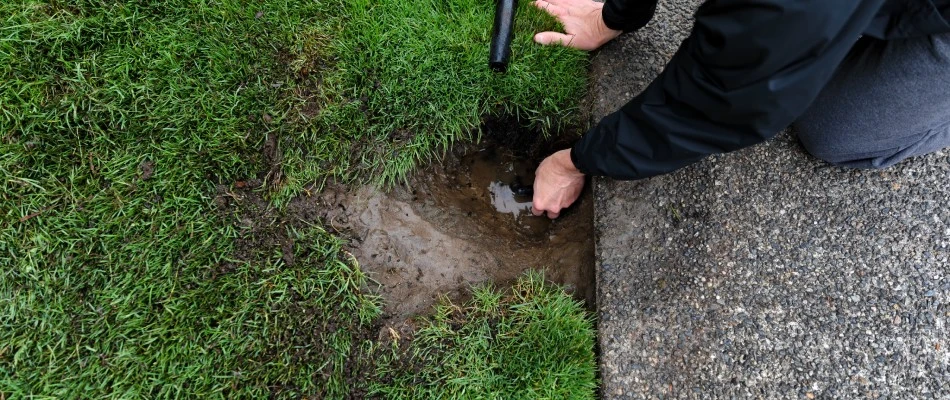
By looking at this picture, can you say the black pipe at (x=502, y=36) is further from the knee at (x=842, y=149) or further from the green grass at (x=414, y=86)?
the knee at (x=842, y=149)

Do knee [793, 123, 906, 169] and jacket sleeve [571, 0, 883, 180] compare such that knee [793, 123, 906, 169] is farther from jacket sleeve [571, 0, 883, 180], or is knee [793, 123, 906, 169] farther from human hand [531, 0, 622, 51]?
human hand [531, 0, 622, 51]

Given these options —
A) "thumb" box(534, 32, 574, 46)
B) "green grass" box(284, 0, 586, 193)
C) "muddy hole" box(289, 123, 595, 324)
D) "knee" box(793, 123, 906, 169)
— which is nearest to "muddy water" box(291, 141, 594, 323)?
"muddy hole" box(289, 123, 595, 324)

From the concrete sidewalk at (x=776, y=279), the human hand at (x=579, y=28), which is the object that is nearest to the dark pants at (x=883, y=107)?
the concrete sidewalk at (x=776, y=279)

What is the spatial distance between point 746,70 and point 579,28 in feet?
3.88

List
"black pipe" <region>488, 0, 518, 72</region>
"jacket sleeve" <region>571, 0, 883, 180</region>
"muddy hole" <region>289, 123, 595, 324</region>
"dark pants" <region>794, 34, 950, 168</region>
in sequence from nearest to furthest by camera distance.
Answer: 1. "jacket sleeve" <region>571, 0, 883, 180</region>
2. "dark pants" <region>794, 34, 950, 168</region>
3. "muddy hole" <region>289, 123, 595, 324</region>
4. "black pipe" <region>488, 0, 518, 72</region>

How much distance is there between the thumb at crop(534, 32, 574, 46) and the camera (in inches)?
89.2

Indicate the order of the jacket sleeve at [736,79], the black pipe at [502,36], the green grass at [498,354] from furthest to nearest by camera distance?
the black pipe at [502,36] < the green grass at [498,354] < the jacket sleeve at [736,79]

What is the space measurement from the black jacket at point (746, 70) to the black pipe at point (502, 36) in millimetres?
723

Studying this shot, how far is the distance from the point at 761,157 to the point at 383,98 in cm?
143

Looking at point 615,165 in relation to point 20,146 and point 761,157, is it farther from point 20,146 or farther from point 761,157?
point 20,146

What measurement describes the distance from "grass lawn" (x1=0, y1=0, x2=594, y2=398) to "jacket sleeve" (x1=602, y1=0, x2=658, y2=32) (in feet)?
1.18

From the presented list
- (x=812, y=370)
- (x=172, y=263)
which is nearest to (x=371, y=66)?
(x=172, y=263)

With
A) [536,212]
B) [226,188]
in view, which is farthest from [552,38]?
[226,188]

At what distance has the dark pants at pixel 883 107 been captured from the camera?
1.60 m
